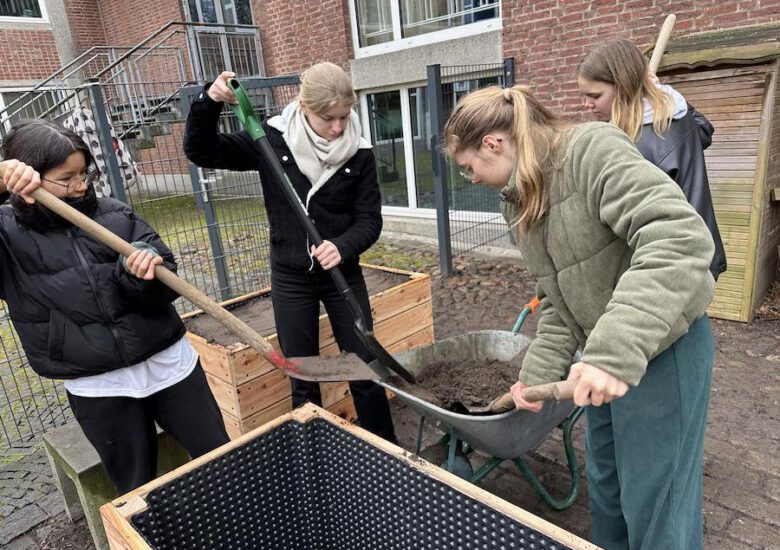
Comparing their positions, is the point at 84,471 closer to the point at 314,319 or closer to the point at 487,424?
the point at 314,319

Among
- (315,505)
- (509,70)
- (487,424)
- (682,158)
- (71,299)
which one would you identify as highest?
(509,70)

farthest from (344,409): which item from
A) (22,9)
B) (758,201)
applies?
(22,9)

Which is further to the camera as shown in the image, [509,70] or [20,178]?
[509,70]

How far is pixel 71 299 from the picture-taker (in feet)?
6.03

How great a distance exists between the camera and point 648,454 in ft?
5.24

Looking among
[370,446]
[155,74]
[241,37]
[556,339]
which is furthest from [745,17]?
[155,74]

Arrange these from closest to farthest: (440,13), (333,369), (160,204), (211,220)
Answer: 1. (333,369)
2. (211,220)
3. (160,204)
4. (440,13)

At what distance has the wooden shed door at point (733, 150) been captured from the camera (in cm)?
391

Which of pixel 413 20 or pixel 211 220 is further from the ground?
pixel 413 20

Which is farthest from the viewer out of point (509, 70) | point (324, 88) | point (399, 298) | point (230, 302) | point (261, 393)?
point (509, 70)

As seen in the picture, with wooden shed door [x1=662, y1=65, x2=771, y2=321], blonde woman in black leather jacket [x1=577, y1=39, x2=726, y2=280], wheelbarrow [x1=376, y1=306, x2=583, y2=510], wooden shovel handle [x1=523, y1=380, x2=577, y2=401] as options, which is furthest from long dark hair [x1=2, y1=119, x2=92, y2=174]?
wooden shed door [x1=662, y1=65, x2=771, y2=321]

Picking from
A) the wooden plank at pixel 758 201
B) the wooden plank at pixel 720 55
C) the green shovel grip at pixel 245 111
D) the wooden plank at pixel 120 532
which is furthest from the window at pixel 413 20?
the wooden plank at pixel 120 532

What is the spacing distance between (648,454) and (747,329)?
3.29 metres

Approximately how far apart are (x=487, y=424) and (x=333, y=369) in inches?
29.7
